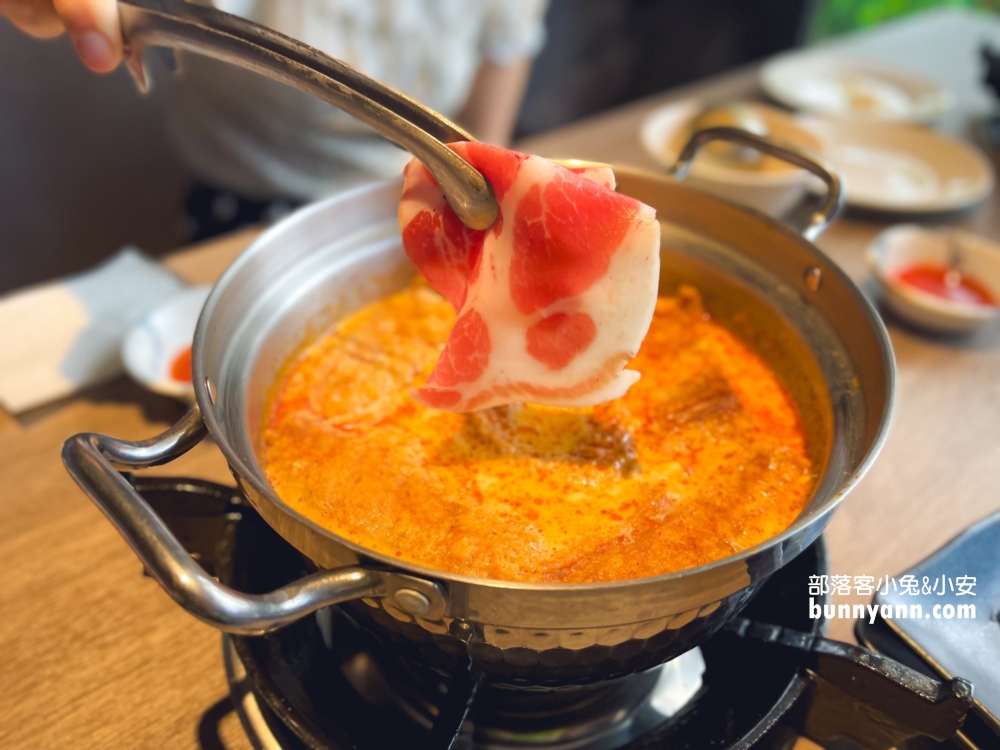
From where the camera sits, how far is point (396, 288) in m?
1.54

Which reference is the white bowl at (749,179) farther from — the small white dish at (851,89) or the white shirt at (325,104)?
the white shirt at (325,104)

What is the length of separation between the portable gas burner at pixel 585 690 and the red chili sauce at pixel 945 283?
3.55 ft

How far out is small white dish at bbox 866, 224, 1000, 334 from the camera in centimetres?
189

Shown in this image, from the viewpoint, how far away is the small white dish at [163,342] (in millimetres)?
1551

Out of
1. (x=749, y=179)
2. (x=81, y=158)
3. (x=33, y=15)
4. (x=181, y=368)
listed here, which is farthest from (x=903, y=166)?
(x=81, y=158)

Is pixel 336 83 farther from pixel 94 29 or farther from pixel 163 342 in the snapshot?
pixel 163 342

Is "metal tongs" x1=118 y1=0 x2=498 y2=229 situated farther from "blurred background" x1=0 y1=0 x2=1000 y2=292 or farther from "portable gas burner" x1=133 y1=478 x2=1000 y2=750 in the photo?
"blurred background" x1=0 y1=0 x2=1000 y2=292

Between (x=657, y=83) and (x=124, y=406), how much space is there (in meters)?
5.23

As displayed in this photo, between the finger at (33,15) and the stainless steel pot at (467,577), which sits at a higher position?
the finger at (33,15)

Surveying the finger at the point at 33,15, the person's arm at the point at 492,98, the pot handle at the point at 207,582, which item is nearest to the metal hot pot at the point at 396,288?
the pot handle at the point at 207,582

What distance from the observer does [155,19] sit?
3.28 feet

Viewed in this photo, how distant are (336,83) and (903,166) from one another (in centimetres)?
246

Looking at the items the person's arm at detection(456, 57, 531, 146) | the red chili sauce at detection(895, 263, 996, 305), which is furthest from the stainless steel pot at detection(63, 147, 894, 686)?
the person's arm at detection(456, 57, 531, 146)

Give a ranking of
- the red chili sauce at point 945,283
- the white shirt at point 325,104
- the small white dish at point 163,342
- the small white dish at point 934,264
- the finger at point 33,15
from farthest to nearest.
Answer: the white shirt at point 325,104 < the red chili sauce at point 945,283 < the small white dish at point 934,264 < the small white dish at point 163,342 < the finger at point 33,15
